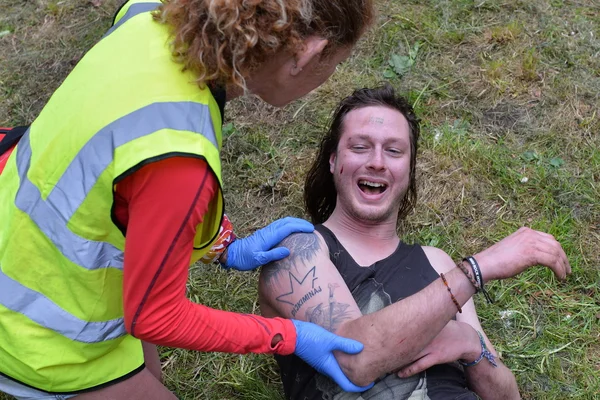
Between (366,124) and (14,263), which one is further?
(366,124)

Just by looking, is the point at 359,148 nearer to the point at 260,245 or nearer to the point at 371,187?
the point at 371,187

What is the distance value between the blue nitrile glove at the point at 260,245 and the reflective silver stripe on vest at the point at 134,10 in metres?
1.21

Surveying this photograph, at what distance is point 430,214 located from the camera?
4059 millimetres

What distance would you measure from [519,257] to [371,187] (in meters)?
0.98

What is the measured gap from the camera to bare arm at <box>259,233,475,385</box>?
93.7 inches

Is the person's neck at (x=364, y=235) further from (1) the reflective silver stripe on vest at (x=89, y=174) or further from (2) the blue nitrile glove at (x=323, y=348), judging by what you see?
(1) the reflective silver stripe on vest at (x=89, y=174)

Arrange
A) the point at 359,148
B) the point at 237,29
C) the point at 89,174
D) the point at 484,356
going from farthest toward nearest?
1. the point at 359,148
2. the point at 484,356
3. the point at 89,174
4. the point at 237,29

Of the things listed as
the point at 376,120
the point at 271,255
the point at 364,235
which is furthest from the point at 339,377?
the point at 376,120

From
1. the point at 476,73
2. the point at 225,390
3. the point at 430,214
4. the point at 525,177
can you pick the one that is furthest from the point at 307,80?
the point at 476,73

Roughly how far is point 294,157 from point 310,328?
2.17m

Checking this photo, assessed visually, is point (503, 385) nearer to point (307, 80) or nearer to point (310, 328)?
point (310, 328)

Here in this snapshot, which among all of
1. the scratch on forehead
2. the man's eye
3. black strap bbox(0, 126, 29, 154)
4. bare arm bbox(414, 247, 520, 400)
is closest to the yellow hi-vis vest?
black strap bbox(0, 126, 29, 154)

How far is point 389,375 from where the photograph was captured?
257 cm

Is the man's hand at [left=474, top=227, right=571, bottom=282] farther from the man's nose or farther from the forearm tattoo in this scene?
the man's nose
